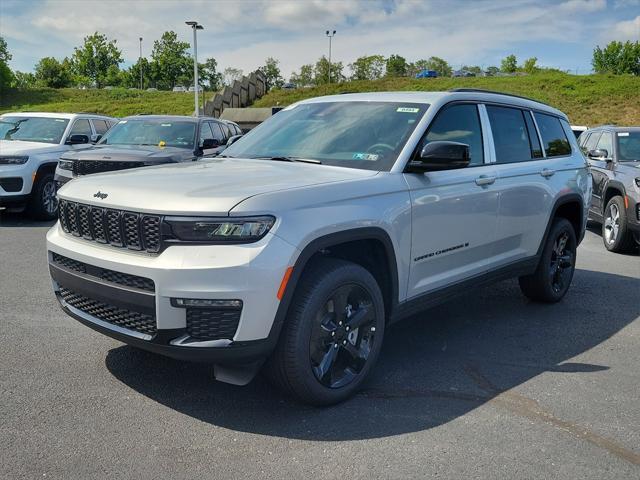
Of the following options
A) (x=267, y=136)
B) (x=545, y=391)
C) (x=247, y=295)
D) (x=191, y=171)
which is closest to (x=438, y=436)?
(x=545, y=391)

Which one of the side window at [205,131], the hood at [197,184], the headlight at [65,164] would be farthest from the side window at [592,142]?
the headlight at [65,164]

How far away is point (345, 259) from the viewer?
388 centimetres

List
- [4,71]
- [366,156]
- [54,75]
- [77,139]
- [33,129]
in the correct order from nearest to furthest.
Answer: [366,156]
[77,139]
[33,129]
[4,71]
[54,75]

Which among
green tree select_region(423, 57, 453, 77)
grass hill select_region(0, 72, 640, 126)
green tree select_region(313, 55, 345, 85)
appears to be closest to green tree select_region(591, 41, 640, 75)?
green tree select_region(423, 57, 453, 77)

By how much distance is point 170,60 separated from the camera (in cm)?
8375

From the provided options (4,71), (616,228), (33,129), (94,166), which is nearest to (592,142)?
(616,228)

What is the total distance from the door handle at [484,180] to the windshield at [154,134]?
20.7 ft

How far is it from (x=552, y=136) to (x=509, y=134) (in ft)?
3.10

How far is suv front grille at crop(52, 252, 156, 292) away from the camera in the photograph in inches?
126

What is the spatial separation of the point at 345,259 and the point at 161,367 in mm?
1417

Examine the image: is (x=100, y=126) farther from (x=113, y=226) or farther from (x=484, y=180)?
(x=113, y=226)

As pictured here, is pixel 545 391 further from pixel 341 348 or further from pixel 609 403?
pixel 341 348

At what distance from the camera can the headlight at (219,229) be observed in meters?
3.13

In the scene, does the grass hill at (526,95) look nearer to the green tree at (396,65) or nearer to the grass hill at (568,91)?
the grass hill at (568,91)
